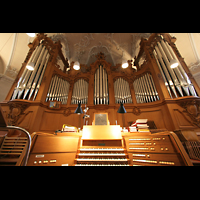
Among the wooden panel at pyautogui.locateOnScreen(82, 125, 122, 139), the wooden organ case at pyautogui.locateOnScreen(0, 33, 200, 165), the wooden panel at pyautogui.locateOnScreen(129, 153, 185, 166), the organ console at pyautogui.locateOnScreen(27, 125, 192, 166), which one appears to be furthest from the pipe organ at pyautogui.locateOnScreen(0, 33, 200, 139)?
the wooden panel at pyautogui.locateOnScreen(129, 153, 185, 166)

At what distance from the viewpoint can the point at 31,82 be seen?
4.34 m

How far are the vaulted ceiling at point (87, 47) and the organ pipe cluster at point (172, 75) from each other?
2.46m

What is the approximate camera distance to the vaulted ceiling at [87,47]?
19.9ft

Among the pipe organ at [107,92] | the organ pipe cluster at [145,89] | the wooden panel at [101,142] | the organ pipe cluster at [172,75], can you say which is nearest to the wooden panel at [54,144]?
the wooden panel at [101,142]

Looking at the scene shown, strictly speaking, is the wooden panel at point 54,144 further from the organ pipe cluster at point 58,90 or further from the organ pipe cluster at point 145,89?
the organ pipe cluster at point 145,89

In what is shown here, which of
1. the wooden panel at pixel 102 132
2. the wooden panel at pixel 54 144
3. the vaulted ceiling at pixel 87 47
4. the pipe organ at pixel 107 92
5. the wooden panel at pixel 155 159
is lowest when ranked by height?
the wooden panel at pixel 155 159

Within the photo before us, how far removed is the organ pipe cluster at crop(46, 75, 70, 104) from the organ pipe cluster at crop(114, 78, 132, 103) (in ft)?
8.98

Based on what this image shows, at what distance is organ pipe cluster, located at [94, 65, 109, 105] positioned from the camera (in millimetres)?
4789

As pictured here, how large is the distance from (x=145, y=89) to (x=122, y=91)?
45.4 inches

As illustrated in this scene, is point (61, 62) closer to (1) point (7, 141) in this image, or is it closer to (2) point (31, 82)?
(2) point (31, 82)

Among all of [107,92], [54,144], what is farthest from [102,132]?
[107,92]

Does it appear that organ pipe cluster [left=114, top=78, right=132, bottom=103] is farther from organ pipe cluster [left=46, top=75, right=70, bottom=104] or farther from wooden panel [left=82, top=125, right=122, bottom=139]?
organ pipe cluster [left=46, top=75, right=70, bottom=104]
